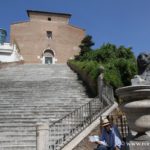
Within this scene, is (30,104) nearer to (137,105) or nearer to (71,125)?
(71,125)

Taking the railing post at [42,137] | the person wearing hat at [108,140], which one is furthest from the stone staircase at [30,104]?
the person wearing hat at [108,140]

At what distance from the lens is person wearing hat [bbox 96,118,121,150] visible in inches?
252

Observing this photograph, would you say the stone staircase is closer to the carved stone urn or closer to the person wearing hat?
the person wearing hat

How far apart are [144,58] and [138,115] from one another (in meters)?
1.38

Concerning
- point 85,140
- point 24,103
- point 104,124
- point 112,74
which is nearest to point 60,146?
point 85,140

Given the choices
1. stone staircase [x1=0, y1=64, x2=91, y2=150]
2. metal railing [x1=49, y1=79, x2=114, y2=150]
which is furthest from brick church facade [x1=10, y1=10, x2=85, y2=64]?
metal railing [x1=49, y1=79, x2=114, y2=150]

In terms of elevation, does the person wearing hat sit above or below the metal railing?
below

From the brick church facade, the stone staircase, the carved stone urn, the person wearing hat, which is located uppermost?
the brick church facade

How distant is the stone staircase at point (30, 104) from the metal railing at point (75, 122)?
0.74 metres

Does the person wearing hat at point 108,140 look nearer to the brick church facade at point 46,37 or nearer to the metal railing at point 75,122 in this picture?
the metal railing at point 75,122

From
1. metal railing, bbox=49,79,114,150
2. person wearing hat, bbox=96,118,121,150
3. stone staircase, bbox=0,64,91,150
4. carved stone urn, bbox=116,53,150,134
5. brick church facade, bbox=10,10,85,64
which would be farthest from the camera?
brick church facade, bbox=10,10,85,64

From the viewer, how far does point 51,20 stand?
169 feet

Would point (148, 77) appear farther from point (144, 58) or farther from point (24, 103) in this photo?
point (24, 103)

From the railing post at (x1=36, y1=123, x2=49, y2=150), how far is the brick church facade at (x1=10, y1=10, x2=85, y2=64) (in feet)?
127
